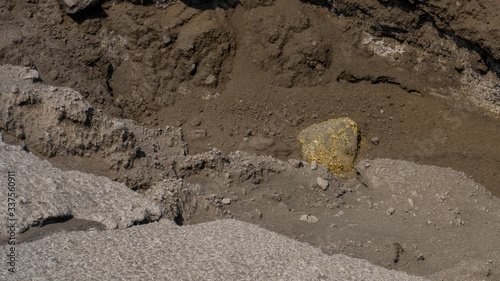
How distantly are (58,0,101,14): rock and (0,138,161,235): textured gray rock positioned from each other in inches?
137

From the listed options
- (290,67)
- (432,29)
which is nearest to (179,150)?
(290,67)

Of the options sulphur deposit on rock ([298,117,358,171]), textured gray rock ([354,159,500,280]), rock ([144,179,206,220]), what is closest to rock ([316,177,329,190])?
textured gray rock ([354,159,500,280])

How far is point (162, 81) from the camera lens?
8.12 m

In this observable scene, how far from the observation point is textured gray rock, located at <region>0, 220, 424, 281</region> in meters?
3.53

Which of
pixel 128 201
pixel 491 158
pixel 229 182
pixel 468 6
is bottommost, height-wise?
pixel 491 158

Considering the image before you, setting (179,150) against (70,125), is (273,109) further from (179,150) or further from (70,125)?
(70,125)

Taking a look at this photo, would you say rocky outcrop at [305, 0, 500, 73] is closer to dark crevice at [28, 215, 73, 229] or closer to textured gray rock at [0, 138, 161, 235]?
textured gray rock at [0, 138, 161, 235]

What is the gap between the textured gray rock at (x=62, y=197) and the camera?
4.05m

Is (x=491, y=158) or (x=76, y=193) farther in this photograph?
(x=491, y=158)

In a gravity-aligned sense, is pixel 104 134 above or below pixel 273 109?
above

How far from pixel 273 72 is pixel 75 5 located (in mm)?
3426

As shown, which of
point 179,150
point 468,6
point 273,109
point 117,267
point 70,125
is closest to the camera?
point 117,267

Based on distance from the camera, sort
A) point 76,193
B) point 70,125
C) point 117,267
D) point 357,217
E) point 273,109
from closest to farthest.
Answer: point 117,267 < point 76,193 < point 70,125 < point 357,217 < point 273,109

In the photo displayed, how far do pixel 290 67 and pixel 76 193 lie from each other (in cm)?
466
